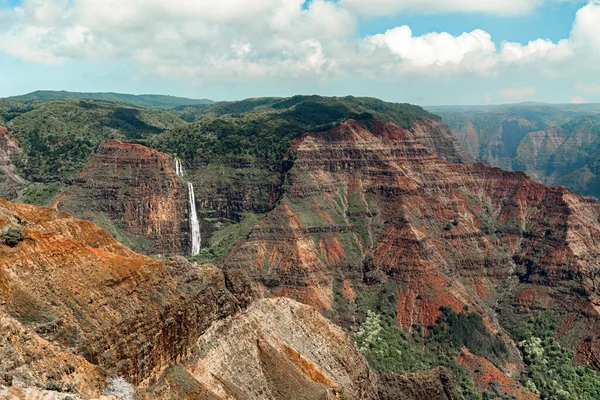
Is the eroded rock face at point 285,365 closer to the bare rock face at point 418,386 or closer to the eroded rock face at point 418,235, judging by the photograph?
the bare rock face at point 418,386

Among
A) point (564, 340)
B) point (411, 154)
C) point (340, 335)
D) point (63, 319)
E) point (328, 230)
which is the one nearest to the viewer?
point (63, 319)

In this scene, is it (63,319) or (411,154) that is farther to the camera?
(411,154)

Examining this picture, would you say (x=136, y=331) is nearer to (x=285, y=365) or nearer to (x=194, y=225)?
(x=285, y=365)

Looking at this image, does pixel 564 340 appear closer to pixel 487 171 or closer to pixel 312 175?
pixel 487 171

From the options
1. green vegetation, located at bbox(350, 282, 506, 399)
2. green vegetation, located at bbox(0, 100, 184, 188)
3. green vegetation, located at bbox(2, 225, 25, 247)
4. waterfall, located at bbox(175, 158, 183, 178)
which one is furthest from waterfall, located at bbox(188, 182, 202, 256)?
green vegetation, located at bbox(2, 225, 25, 247)

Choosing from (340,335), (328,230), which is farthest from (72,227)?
(328,230)

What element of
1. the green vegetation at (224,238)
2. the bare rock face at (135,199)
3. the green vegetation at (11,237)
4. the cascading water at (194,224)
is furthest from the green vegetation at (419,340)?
the green vegetation at (11,237)

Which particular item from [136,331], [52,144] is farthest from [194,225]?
[136,331]
